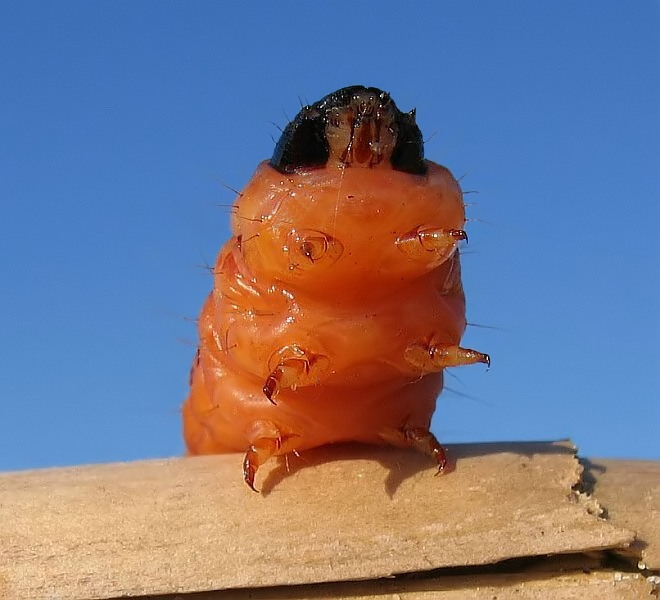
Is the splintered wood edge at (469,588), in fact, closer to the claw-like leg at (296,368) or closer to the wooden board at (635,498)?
the wooden board at (635,498)

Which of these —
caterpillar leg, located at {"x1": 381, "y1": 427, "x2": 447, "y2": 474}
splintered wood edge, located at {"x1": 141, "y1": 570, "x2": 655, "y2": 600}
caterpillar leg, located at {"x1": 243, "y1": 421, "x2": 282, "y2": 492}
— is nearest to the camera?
splintered wood edge, located at {"x1": 141, "y1": 570, "x2": 655, "y2": 600}

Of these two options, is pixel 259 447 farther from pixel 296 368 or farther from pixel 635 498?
pixel 635 498

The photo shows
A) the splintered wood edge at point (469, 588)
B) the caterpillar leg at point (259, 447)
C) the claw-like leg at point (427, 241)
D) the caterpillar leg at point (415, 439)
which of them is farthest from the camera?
the caterpillar leg at point (415, 439)

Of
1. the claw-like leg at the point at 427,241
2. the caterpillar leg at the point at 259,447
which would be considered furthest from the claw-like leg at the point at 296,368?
the claw-like leg at the point at 427,241

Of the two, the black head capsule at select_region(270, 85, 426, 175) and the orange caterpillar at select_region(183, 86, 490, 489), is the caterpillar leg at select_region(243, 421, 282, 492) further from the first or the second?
the black head capsule at select_region(270, 85, 426, 175)

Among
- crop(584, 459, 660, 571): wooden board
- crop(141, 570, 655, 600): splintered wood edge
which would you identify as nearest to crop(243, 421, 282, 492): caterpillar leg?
crop(141, 570, 655, 600): splintered wood edge

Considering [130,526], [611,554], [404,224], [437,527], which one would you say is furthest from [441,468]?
[130,526]
